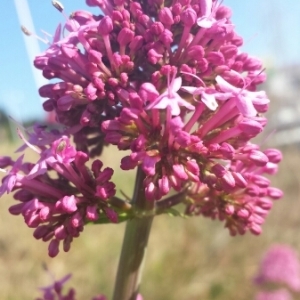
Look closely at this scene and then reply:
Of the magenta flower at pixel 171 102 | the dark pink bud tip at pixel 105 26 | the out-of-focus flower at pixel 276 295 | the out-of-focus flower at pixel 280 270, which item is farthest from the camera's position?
the out-of-focus flower at pixel 280 270

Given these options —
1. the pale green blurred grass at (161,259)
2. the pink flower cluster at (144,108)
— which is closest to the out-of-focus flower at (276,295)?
the pale green blurred grass at (161,259)

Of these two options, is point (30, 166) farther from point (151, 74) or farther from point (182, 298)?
point (182, 298)

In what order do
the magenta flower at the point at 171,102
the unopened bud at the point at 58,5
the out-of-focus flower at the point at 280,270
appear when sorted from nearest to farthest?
1. the magenta flower at the point at 171,102
2. the unopened bud at the point at 58,5
3. the out-of-focus flower at the point at 280,270

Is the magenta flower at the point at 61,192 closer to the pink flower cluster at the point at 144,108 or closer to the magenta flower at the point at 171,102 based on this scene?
the pink flower cluster at the point at 144,108

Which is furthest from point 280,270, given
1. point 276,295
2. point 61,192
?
point 61,192

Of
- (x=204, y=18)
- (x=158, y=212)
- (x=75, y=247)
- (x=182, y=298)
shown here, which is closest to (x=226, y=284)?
(x=182, y=298)

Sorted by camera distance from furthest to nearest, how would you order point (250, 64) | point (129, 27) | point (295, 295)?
1. point (295, 295)
2. point (250, 64)
3. point (129, 27)

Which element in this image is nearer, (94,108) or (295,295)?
(94,108)
